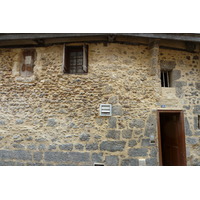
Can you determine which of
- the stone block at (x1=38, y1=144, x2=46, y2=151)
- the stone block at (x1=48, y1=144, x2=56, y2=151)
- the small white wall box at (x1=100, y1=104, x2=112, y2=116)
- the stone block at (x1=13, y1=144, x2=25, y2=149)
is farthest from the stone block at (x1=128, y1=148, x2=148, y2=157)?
the stone block at (x1=13, y1=144, x2=25, y2=149)

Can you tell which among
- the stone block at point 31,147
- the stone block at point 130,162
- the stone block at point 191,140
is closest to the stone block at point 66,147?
the stone block at point 31,147

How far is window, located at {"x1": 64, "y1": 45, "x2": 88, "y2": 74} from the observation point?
4.38 m

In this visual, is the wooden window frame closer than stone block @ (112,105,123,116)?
No

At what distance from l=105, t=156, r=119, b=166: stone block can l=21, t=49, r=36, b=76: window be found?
3.19 metres

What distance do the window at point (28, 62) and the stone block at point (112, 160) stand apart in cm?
319

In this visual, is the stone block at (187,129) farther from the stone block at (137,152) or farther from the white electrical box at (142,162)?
the white electrical box at (142,162)

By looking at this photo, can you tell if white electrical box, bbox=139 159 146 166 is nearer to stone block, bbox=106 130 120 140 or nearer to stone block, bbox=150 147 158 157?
stone block, bbox=150 147 158 157

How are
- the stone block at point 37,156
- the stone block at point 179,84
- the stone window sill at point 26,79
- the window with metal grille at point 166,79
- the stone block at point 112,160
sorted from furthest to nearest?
1. the window with metal grille at point 166,79
2. the stone block at point 179,84
3. the stone window sill at point 26,79
4. the stone block at point 37,156
5. the stone block at point 112,160

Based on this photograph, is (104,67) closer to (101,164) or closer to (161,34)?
(161,34)

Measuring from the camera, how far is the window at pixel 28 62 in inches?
178

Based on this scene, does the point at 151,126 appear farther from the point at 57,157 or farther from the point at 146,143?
the point at 57,157

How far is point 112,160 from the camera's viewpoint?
3.85 meters

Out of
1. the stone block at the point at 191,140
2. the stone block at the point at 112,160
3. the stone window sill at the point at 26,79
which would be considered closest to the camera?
the stone block at the point at 112,160
